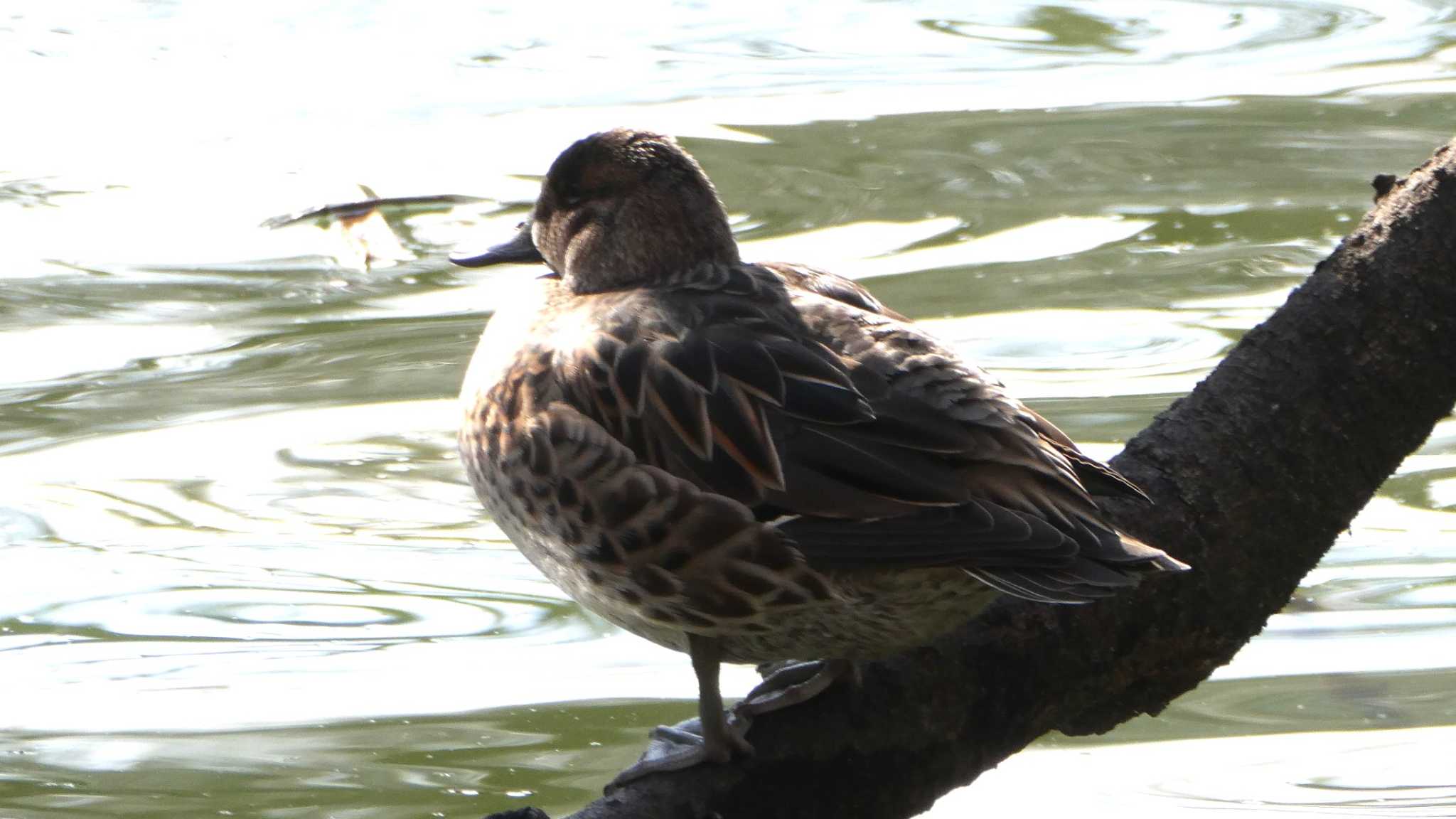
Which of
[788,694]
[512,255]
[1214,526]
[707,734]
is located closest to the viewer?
[707,734]

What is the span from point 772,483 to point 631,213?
0.80 m

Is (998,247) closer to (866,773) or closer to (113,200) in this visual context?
(113,200)

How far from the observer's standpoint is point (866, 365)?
2.91 meters

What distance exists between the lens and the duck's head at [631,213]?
3.41 meters

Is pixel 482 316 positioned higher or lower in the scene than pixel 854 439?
lower

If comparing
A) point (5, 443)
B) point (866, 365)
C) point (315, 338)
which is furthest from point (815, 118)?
point (866, 365)

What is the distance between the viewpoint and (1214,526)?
337cm

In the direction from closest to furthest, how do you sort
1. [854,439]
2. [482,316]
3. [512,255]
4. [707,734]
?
[854,439] → [707,734] → [512,255] → [482,316]

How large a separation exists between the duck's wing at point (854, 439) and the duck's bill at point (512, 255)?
2.51 ft

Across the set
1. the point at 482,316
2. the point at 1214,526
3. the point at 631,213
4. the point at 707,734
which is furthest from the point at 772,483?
the point at 482,316

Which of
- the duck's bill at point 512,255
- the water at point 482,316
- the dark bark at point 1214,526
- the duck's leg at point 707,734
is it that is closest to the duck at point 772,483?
the duck's leg at point 707,734

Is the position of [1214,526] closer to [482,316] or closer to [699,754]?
[699,754]

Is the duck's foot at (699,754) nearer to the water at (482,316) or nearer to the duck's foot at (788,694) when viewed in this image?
the duck's foot at (788,694)

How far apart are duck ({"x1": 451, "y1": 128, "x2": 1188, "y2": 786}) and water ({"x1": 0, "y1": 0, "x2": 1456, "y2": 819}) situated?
3.77ft
